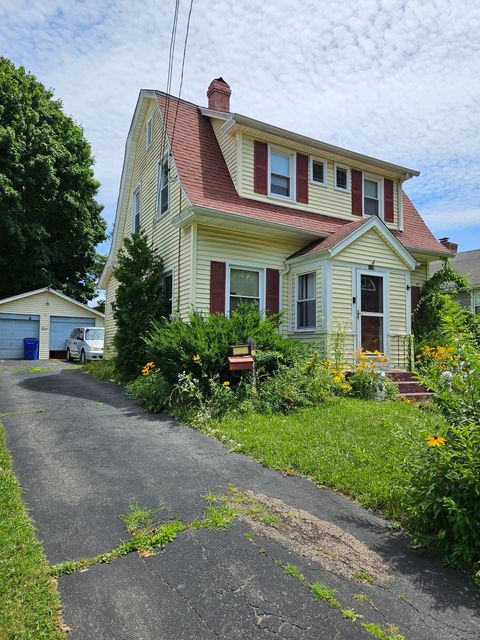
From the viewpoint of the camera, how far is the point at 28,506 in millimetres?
3578

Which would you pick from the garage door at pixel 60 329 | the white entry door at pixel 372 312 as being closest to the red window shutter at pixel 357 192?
the white entry door at pixel 372 312

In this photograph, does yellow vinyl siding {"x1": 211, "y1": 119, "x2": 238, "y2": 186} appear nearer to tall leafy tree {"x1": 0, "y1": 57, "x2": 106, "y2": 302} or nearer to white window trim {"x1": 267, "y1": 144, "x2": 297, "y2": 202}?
white window trim {"x1": 267, "y1": 144, "x2": 297, "y2": 202}

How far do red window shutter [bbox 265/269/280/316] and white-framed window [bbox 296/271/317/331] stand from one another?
0.54 metres

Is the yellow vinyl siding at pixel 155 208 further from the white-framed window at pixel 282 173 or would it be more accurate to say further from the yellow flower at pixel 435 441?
the yellow flower at pixel 435 441

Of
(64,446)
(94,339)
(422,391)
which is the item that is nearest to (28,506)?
(64,446)

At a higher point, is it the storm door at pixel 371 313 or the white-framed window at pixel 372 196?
the white-framed window at pixel 372 196

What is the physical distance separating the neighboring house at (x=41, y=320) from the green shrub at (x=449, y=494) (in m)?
21.8

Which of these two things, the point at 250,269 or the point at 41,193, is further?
the point at 41,193

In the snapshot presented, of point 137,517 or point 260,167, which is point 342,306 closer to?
point 260,167

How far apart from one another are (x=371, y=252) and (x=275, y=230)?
8.04 ft

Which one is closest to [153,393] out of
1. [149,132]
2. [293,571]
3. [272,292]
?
[272,292]

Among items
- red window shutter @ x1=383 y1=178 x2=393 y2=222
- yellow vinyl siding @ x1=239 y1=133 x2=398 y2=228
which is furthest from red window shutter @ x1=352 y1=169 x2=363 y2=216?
red window shutter @ x1=383 y1=178 x2=393 y2=222

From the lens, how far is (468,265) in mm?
24828

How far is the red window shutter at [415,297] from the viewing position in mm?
12500
